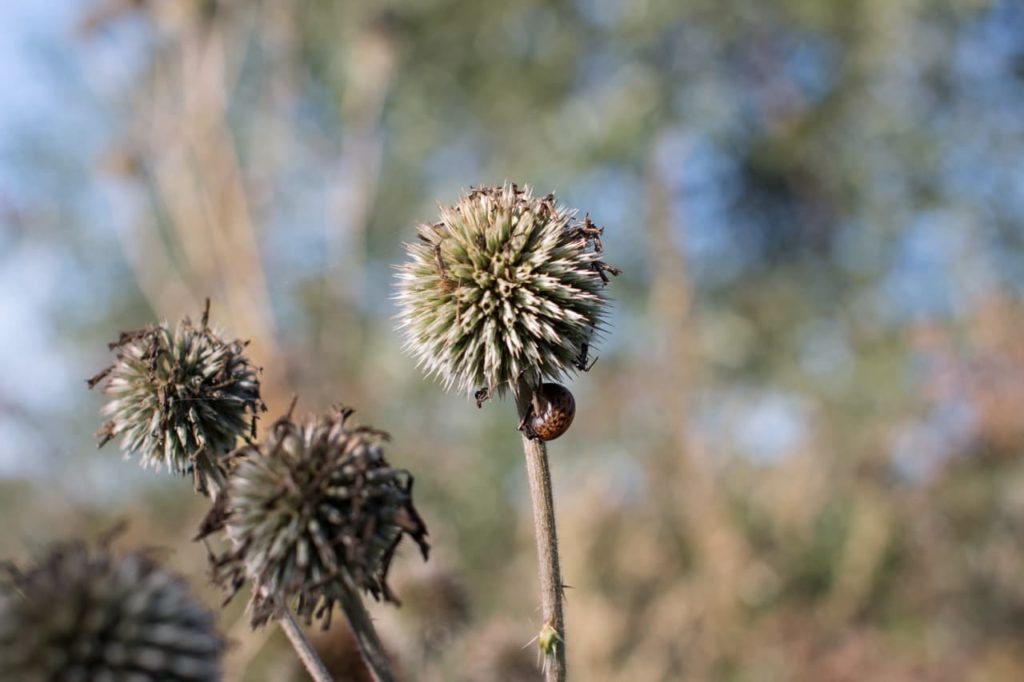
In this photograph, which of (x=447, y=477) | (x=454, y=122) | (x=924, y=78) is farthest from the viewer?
(x=454, y=122)

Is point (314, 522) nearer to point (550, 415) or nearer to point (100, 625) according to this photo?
point (100, 625)

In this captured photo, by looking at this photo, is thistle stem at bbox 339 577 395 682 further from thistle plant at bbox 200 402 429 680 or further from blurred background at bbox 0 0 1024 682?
blurred background at bbox 0 0 1024 682

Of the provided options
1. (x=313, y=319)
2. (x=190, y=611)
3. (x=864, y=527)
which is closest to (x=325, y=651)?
(x=190, y=611)

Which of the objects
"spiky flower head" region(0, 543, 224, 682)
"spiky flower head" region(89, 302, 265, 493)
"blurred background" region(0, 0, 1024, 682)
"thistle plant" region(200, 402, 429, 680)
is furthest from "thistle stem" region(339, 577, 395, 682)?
"blurred background" region(0, 0, 1024, 682)

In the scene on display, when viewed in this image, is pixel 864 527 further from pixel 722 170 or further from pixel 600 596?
pixel 722 170

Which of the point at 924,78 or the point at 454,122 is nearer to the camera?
the point at 924,78

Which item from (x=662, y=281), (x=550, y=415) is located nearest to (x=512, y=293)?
(x=550, y=415)

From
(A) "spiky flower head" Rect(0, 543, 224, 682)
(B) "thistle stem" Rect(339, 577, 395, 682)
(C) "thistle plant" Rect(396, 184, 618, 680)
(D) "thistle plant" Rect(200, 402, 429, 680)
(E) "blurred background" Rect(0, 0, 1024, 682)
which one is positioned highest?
(E) "blurred background" Rect(0, 0, 1024, 682)
